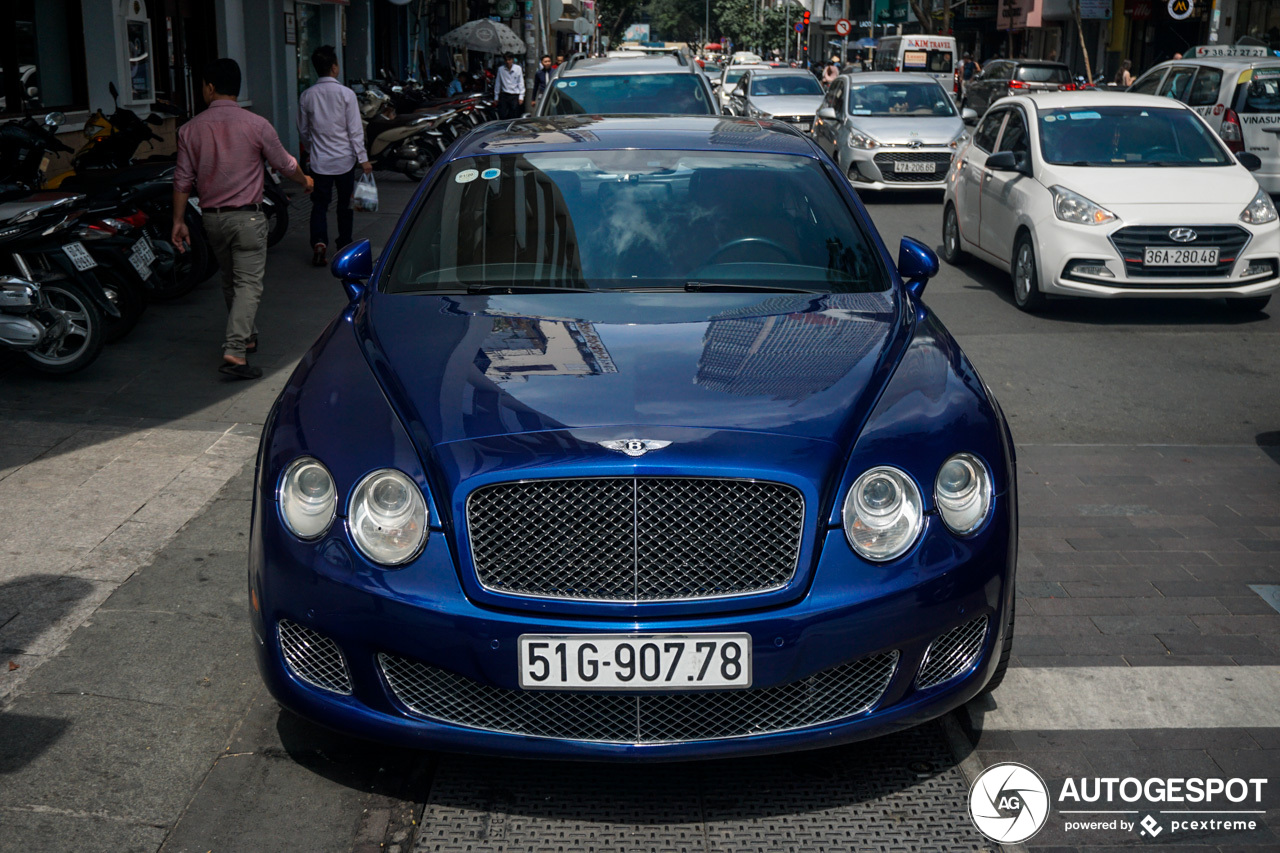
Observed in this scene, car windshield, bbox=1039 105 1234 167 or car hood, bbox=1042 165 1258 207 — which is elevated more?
car windshield, bbox=1039 105 1234 167

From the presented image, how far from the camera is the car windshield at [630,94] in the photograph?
13414mm

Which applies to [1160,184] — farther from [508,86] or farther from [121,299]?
[508,86]

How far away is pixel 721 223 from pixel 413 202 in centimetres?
112

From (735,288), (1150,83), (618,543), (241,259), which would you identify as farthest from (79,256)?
(1150,83)

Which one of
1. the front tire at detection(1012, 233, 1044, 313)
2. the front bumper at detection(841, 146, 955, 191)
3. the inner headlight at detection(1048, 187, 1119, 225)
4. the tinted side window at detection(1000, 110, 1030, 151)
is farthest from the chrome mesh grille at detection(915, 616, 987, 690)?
the front bumper at detection(841, 146, 955, 191)

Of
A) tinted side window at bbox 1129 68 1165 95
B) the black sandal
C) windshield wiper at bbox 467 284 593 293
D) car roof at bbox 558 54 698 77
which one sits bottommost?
the black sandal

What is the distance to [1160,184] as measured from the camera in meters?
9.65

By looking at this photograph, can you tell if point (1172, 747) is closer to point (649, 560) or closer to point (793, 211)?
point (649, 560)

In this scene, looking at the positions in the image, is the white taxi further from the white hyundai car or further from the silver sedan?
the white hyundai car

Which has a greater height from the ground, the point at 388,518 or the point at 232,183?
the point at 232,183

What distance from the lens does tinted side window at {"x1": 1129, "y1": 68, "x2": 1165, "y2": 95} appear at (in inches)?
734

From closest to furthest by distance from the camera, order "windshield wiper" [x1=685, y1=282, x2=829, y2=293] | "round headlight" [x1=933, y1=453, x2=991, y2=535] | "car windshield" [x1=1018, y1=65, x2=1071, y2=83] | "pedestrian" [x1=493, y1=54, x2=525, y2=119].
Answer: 1. "round headlight" [x1=933, y1=453, x2=991, y2=535]
2. "windshield wiper" [x1=685, y1=282, x2=829, y2=293]
3. "pedestrian" [x1=493, y1=54, x2=525, y2=119]
4. "car windshield" [x1=1018, y1=65, x2=1071, y2=83]

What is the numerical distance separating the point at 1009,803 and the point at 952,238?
9613 mm

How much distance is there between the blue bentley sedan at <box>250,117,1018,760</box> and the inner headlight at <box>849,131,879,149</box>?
13.5m
